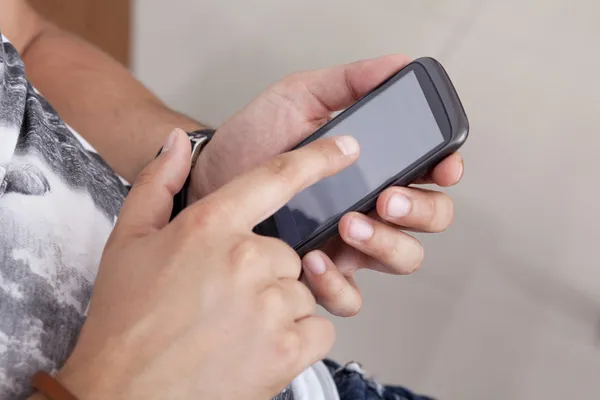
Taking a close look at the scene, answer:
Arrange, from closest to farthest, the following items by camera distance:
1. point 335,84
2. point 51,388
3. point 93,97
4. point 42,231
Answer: point 51,388
point 42,231
point 335,84
point 93,97

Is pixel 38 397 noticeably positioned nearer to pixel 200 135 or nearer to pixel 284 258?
pixel 284 258

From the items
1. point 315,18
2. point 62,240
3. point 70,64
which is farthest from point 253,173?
point 315,18

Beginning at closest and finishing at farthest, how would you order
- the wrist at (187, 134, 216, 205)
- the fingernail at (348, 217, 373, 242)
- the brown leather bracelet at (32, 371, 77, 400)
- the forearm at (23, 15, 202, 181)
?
the brown leather bracelet at (32, 371, 77, 400)
the fingernail at (348, 217, 373, 242)
the wrist at (187, 134, 216, 205)
the forearm at (23, 15, 202, 181)

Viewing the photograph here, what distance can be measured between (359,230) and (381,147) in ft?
0.23

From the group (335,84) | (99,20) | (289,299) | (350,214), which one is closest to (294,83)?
(335,84)

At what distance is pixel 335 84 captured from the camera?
1.65 feet

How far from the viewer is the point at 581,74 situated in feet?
2.14

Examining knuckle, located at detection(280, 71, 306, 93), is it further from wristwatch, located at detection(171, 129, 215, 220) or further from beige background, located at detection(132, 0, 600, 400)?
beige background, located at detection(132, 0, 600, 400)

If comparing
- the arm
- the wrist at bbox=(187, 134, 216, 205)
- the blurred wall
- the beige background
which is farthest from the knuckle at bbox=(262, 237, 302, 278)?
the blurred wall

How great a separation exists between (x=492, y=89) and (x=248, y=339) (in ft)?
1.72

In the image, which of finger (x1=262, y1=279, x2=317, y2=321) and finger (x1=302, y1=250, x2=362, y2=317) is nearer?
finger (x1=262, y1=279, x2=317, y2=321)

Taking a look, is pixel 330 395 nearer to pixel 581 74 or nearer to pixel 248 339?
pixel 248 339

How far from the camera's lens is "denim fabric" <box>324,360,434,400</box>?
1.87 ft

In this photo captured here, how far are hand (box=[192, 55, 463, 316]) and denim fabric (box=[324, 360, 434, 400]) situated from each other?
0.12 metres
